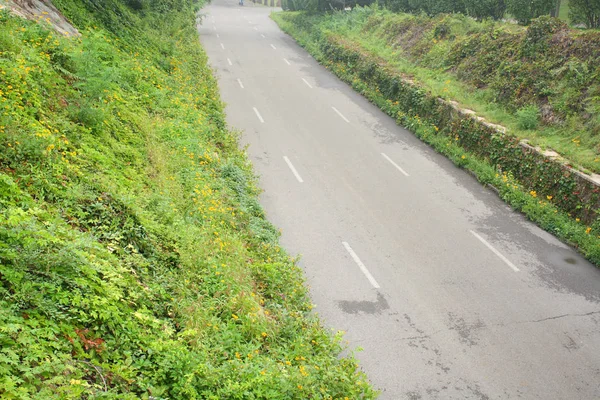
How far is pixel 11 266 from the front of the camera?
521 centimetres

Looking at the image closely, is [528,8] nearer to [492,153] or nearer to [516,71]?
[516,71]

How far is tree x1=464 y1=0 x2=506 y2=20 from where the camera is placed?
2483 centimetres

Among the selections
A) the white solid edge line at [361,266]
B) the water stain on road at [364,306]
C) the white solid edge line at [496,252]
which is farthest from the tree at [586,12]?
the water stain on road at [364,306]

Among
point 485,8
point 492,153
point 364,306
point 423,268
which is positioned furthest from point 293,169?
point 485,8

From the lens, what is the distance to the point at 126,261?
266 inches

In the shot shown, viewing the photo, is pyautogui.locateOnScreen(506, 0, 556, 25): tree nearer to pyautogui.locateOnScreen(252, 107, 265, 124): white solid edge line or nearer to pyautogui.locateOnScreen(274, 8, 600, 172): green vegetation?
pyautogui.locateOnScreen(274, 8, 600, 172): green vegetation

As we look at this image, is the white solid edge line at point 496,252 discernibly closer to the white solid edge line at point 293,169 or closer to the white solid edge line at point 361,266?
the white solid edge line at point 361,266

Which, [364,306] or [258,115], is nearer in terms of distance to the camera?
[364,306]

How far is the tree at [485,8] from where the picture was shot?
24.8 m

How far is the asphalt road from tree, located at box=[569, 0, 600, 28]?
30.0 feet

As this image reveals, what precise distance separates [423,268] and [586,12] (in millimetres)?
15650

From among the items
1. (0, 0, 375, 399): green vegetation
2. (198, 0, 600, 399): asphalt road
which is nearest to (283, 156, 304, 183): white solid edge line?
(198, 0, 600, 399): asphalt road

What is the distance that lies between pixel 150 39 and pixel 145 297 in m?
16.4

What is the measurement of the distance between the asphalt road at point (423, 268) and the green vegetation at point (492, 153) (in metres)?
0.48
